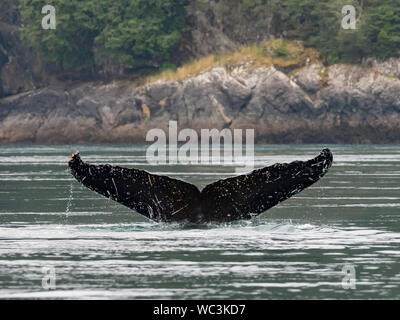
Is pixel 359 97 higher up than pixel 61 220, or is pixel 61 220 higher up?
pixel 359 97

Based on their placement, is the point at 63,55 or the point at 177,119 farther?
the point at 63,55

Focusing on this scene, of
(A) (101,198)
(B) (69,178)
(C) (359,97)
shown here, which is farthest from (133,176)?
(C) (359,97)

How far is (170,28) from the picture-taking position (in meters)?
100

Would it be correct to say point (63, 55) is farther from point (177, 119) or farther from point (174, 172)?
point (174, 172)

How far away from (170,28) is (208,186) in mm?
81899

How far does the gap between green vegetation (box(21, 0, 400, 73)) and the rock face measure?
2.43 m

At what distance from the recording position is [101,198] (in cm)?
3222

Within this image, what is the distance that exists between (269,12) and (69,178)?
5884cm
